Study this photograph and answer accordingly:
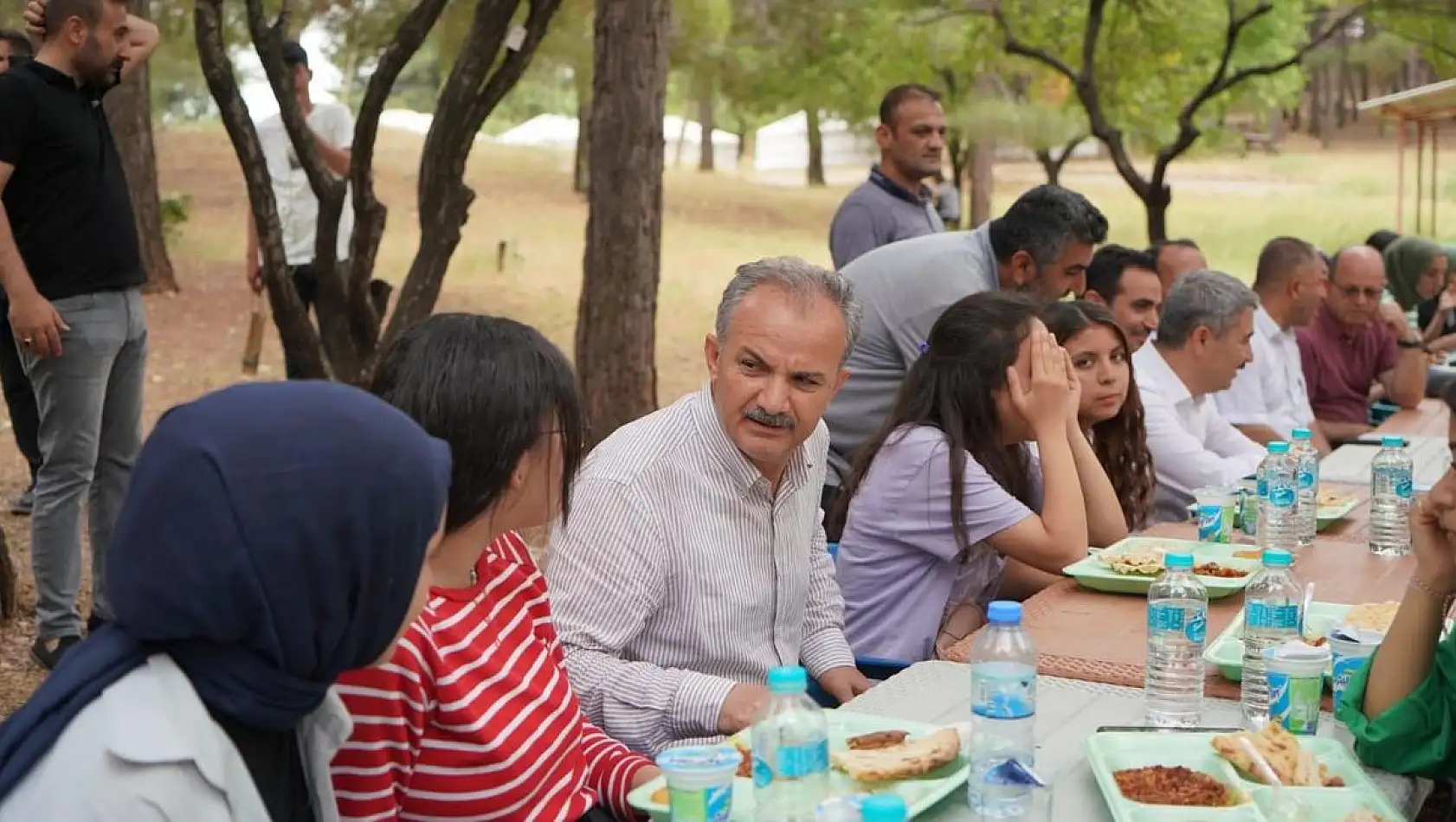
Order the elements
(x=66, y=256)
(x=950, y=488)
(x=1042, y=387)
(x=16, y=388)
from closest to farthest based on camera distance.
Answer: (x=950, y=488) < (x=1042, y=387) < (x=66, y=256) < (x=16, y=388)

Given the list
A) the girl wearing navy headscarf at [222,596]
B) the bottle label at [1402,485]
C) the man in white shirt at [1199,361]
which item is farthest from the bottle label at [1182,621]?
the man in white shirt at [1199,361]

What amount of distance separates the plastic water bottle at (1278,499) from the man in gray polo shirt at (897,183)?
2.91 m

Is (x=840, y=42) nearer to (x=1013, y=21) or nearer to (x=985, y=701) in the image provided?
(x=1013, y=21)

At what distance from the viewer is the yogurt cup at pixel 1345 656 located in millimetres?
2746

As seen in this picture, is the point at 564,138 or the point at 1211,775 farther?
the point at 564,138

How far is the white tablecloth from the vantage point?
2.36 m

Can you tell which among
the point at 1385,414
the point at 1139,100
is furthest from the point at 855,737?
the point at 1139,100

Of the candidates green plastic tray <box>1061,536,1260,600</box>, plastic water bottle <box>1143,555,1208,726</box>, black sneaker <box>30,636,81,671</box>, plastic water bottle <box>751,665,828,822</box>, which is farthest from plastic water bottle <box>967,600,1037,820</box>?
black sneaker <box>30,636,81,671</box>

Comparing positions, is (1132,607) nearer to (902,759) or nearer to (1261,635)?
(1261,635)

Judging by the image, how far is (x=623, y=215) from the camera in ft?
24.7

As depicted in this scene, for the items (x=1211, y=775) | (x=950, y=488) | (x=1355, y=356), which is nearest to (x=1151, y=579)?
(x=950, y=488)

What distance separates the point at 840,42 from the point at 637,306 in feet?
53.2

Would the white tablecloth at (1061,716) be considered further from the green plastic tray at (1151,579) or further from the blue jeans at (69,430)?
the blue jeans at (69,430)

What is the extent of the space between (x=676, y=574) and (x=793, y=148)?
51.9 metres
